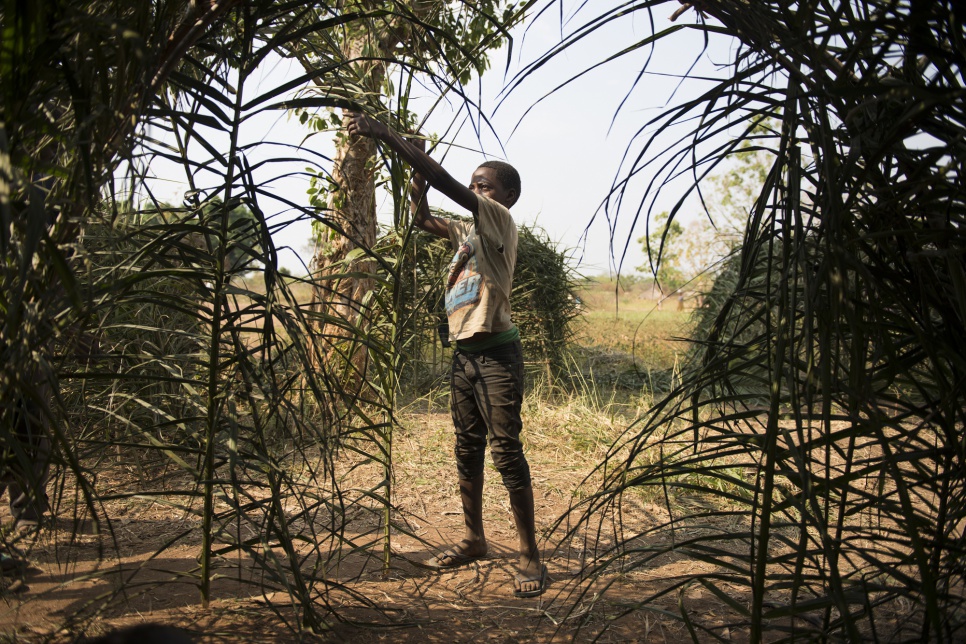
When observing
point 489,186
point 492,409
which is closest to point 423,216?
point 489,186

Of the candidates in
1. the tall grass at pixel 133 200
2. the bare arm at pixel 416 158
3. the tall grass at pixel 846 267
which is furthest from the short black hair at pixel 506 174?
the tall grass at pixel 846 267

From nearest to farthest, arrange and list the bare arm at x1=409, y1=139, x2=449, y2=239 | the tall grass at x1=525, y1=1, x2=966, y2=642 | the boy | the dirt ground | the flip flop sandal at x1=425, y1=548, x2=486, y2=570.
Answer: the tall grass at x1=525, y1=1, x2=966, y2=642, the dirt ground, the bare arm at x1=409, y1=139, x2=449, y2=239, the boy, the flip flop sandal at x1=425, y1=548, x2=486, y2=570

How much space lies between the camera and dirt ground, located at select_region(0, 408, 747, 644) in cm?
213

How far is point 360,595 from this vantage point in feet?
7.85

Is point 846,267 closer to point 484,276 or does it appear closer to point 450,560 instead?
point 484,276

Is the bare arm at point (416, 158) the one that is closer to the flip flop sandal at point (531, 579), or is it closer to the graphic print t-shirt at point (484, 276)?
the graphic print t-shirt at point (484, 276)

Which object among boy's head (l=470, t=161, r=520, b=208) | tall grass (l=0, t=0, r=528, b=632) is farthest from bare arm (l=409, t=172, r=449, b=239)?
tall grass (l=0, t=0, r=528, b=632)

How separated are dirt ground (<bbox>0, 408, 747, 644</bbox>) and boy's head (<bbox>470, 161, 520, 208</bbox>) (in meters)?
1.47

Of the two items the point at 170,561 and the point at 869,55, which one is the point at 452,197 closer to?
the point at 869,55

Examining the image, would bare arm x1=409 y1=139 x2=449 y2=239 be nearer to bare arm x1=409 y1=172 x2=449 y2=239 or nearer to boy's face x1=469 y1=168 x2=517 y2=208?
bare arm x1=409 y1=172 x2=449 y2=239

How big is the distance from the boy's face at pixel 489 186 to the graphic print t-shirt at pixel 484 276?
0.20 metres

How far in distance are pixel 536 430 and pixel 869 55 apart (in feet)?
14.8

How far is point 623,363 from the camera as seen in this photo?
977cm

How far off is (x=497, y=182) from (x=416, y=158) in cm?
84
